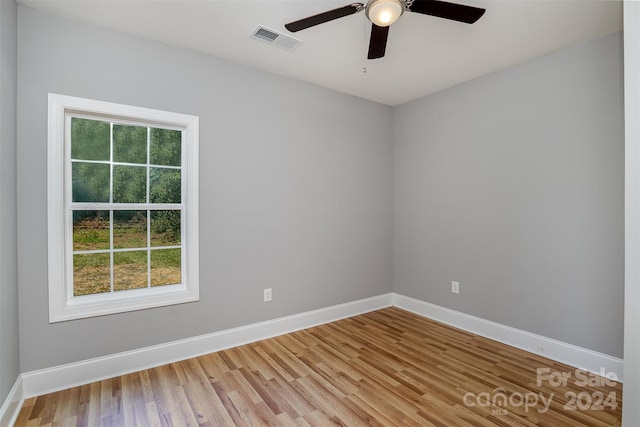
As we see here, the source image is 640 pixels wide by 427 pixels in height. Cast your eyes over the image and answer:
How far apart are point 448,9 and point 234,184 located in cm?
212

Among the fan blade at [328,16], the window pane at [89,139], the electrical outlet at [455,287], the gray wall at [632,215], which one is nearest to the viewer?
the gray wall at [632,215]

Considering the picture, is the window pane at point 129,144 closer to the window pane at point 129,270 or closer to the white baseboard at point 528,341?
the window pane at point 129,270

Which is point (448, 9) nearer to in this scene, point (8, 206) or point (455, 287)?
point (455, 287)

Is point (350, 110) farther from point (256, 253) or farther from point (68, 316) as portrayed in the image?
point (68, 316)

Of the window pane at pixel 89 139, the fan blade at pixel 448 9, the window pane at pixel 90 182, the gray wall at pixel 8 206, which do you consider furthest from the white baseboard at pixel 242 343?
the fan blade at pixel 448 9

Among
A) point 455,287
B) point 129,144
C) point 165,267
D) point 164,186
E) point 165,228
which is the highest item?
point 129,144

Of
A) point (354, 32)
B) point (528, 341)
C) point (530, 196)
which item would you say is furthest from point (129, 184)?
point (528, 341)

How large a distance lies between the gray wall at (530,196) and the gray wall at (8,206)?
144 inches

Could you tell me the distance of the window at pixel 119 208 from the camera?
218 cm

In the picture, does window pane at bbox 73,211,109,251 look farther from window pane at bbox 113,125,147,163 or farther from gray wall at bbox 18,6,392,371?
window pane at bbox 113,125,147,163

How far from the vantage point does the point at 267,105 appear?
3.08 metres

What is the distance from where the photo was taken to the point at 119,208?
246cm

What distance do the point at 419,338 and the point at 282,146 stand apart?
7.84 feet

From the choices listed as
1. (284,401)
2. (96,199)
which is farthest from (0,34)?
(284,401)
